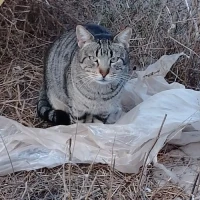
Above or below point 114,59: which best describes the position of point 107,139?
below

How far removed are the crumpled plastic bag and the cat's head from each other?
0.21 m

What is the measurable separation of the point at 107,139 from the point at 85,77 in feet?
1.07

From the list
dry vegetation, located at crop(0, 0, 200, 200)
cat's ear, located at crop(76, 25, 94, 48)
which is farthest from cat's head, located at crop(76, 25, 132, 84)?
dry vegetation, located at crop(0, 0, 200, 200)

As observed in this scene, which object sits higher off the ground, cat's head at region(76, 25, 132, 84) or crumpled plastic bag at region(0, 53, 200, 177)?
cat's head at region(76, 25, 132, 84)

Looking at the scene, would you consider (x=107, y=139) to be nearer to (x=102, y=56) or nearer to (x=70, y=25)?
(x=102, y=56)

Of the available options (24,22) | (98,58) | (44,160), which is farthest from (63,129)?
(24,22)

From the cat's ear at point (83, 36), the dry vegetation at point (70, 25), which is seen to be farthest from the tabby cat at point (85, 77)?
the dry vegetation at point (70, 25)

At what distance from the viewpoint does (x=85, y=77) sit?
8.05 feet

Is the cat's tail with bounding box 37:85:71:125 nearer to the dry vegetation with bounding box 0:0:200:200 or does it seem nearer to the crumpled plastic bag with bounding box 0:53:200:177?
the dry vegetation with bounding box 0:0:200:200

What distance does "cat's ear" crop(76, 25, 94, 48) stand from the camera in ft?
7.82

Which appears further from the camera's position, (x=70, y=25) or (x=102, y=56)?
(x=70, y=25)

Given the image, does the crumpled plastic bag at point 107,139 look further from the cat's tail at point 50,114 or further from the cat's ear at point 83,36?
the cat's ear at point 83,36

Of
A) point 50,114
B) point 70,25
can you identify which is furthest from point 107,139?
point 70,25

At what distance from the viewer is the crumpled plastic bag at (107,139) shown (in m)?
2.23
